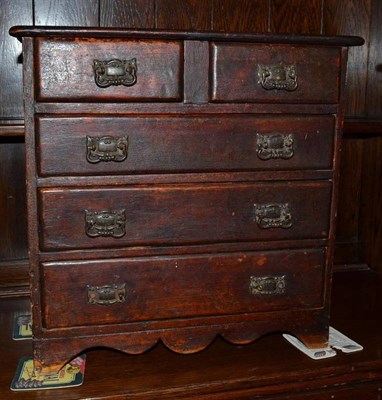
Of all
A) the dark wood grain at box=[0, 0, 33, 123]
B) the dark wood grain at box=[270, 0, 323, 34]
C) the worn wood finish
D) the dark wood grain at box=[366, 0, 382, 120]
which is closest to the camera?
the dark wood grain at box=[0, 0, 33, 123]

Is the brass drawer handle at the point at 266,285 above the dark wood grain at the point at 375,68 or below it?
below

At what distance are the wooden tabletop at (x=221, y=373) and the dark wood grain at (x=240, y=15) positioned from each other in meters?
1.13

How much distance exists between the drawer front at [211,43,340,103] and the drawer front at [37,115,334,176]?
0.19ft

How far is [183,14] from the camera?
2062 mm

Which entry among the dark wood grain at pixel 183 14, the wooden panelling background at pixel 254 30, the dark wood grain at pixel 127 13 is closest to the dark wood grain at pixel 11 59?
the wooden panelling background at pixel 254 30

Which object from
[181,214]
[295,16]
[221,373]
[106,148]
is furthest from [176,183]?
[295,16]

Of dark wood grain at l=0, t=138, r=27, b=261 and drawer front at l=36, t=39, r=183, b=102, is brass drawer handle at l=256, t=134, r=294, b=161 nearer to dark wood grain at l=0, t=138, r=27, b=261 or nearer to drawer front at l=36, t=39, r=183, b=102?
drawer front at l=36, t=39, r=183, b=102

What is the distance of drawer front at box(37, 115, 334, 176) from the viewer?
4.51 feet

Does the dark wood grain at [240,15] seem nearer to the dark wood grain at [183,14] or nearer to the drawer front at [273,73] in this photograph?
the dark wood grain at [183,14]


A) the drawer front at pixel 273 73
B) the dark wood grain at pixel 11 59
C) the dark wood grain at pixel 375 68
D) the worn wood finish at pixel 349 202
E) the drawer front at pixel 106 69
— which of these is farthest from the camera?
the worn wood finish at pixel 349 202

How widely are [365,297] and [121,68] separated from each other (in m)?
1.33

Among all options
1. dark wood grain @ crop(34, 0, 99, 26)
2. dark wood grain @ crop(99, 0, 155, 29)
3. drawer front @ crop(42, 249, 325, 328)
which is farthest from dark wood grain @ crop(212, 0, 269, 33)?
drawer front @ crop(42, 249, 325, 328)

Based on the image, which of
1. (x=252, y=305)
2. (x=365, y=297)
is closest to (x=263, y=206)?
(x=252, y=305)

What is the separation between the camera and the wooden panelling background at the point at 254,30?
196 cm
